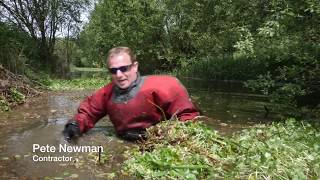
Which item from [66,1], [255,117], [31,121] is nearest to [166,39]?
[66,1]

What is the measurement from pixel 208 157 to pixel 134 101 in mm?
1662

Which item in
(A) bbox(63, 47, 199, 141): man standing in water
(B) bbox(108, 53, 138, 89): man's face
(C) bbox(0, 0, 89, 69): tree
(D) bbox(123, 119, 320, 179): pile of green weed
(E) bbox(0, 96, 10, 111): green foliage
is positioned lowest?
(E) bbox(0, 96, 10, 111): green foliage

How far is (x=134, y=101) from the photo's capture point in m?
6.21

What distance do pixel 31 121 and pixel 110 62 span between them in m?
3.62

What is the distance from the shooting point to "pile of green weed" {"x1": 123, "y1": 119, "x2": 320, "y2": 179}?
440cm

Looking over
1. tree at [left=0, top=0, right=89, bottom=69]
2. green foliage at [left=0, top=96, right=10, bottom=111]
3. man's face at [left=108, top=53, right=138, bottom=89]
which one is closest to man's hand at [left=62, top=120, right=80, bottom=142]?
man's face at [left=108, top=53, right=138, bottom=89]

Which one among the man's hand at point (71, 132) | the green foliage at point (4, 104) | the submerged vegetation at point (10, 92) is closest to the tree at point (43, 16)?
the submerged vegetation at point (10, 92)

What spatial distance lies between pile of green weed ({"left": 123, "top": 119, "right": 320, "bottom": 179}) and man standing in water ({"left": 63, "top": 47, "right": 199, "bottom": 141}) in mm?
412

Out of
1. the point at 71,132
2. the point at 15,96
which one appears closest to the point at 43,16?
the point at 15,96

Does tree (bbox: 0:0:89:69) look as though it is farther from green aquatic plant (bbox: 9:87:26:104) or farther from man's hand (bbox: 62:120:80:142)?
man's hand (bbox: 62:120:80:142)

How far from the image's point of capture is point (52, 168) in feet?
16.0

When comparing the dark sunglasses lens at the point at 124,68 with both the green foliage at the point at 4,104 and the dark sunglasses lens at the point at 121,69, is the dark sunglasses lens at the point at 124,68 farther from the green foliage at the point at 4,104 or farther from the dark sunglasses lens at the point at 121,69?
the green foliage at the point at 4,104

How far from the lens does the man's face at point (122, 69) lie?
6.12 meters

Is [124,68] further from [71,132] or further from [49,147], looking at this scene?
[49,147]
